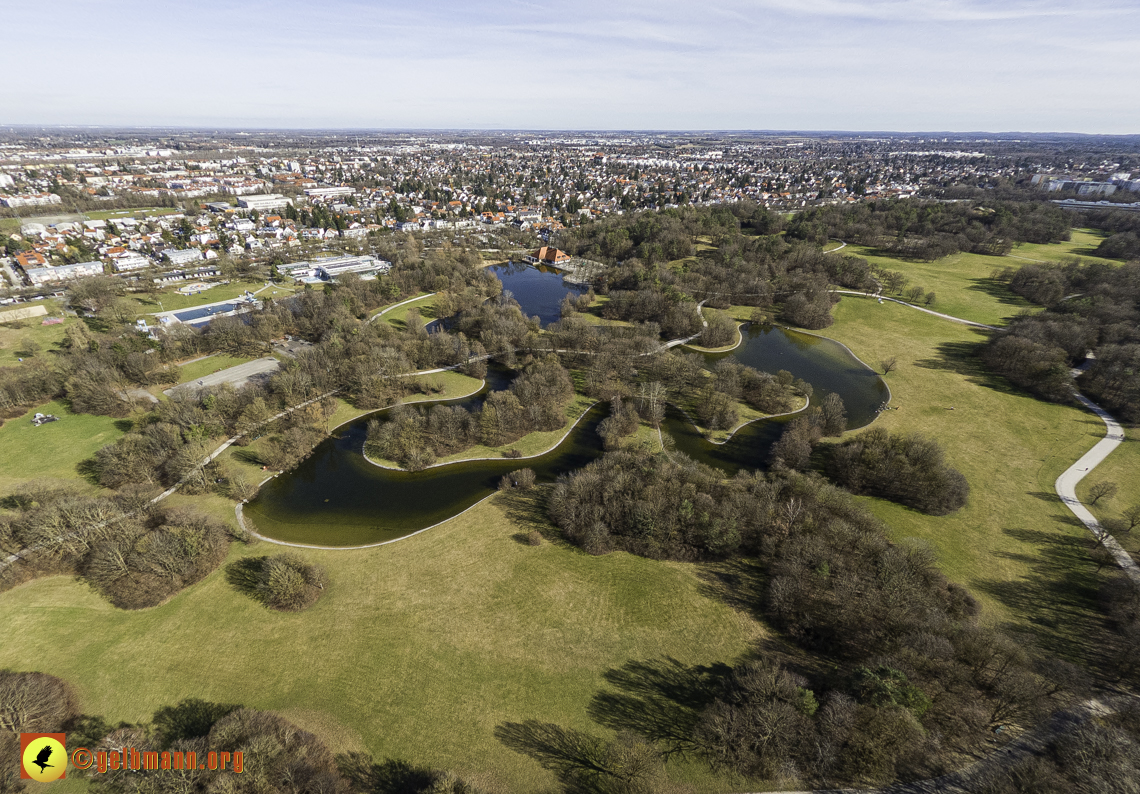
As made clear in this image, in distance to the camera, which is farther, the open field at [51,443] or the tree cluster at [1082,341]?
the tree cluster at [1082,341]

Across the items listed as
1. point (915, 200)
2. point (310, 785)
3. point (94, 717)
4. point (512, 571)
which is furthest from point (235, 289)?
point (915, 200)

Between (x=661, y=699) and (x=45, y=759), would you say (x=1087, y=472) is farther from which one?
(x=45, y=759)

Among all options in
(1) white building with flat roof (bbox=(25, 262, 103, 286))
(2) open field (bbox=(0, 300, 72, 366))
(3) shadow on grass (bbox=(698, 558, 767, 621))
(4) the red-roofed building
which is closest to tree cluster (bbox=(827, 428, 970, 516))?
(3) shadow on grass (bbox=(698, 558, 767, 621))

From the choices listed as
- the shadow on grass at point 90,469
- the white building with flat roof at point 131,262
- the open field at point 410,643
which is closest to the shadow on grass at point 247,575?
the open field at point 410,643

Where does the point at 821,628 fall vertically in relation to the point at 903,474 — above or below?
below

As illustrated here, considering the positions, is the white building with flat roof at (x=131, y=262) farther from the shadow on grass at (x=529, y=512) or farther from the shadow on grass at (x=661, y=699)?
the shadow on grass at (x=661, y=699)

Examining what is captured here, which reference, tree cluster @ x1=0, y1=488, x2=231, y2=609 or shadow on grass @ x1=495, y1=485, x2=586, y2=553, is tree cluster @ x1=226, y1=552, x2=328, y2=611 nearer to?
tree cluster @ x1=0, y1=488, x2=231, y2=609

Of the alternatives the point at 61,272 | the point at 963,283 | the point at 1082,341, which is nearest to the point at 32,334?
the point at 61,272
